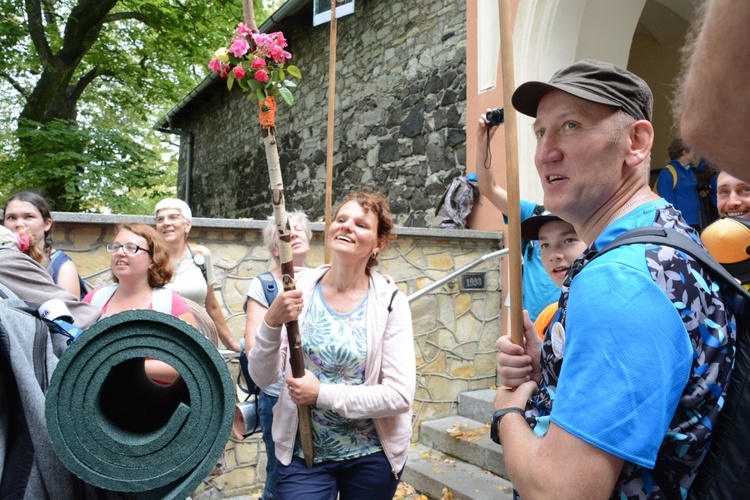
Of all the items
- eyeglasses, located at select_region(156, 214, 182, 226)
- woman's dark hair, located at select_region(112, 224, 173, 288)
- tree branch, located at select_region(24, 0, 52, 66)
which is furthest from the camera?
tree branch, located at select_region(24, 0, 52, 66)

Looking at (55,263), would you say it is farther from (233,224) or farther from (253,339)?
(253,339)

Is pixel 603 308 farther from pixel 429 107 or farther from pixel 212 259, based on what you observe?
pixel 429 107

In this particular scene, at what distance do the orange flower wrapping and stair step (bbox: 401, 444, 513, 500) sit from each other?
2970mm

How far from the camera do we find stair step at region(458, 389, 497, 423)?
4.91 m

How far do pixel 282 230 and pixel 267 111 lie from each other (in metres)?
0.36

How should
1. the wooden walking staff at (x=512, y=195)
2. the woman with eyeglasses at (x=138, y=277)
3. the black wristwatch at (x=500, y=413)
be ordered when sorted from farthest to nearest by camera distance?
the woman with eyeglasses at (x=138, y=277) < the wooden walking staff at (x=512, y=195) < the black wristwatch at (x=500, y=413)

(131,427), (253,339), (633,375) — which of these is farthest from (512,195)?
(253,339)

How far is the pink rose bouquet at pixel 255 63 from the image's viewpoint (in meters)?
1.46

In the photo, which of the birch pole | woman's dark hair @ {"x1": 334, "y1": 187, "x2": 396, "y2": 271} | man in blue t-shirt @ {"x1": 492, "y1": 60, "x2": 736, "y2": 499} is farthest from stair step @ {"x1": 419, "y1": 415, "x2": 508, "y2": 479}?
man in blue t-shirt @ {"x1": 492, "y1": 60, "x2": 736, "y2": 499}

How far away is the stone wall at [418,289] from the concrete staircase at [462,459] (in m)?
0.27

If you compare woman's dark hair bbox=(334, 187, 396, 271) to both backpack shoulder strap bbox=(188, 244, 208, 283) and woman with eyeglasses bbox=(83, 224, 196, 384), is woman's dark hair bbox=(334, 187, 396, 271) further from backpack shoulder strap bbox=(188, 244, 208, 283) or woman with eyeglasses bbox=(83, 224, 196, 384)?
backpack shoulder strap bbox=(188, 244, 208, 283)

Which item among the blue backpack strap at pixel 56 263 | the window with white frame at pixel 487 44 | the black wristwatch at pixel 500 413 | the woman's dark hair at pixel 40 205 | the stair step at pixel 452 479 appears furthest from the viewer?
the window with white frame at pixel 487 44

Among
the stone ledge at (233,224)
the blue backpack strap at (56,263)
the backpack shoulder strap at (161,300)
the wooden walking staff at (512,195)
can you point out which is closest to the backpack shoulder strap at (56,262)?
the blue backpack strap at (56,263)

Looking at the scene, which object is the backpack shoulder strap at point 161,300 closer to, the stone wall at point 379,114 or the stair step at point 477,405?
the stair step at point 477,405
